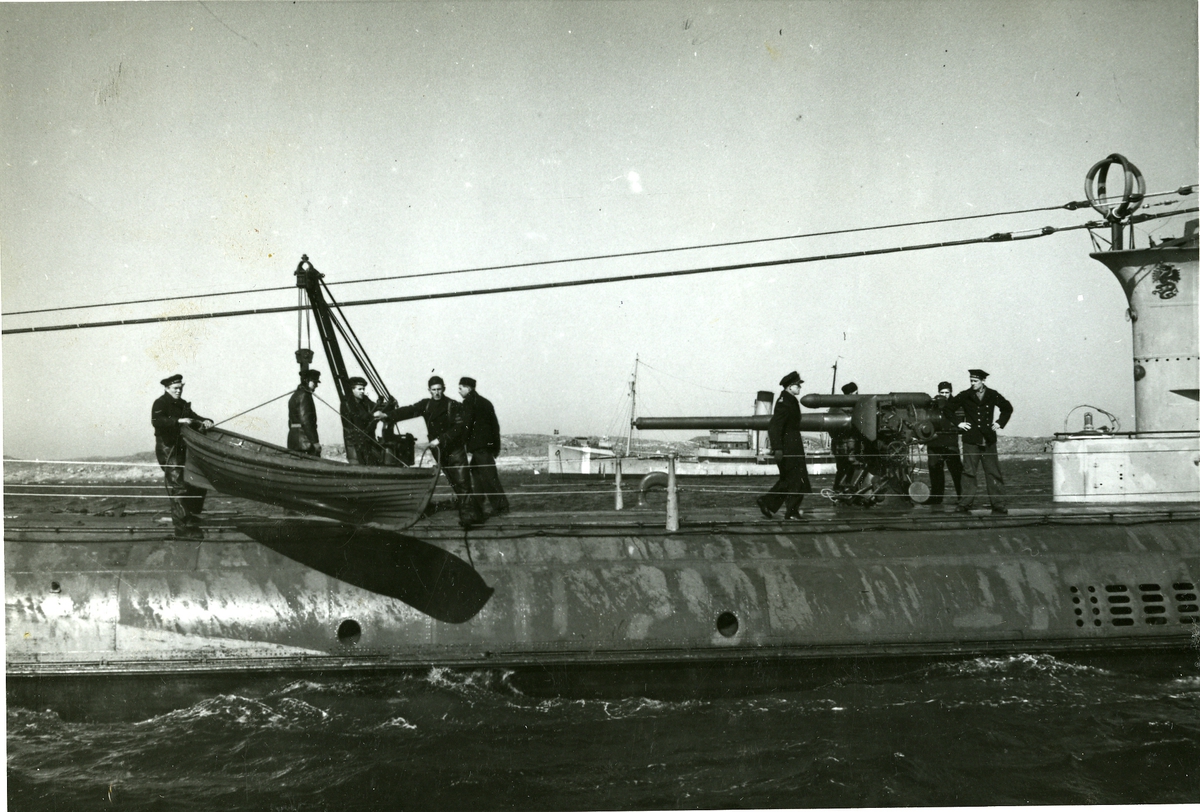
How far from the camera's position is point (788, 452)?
435 inches

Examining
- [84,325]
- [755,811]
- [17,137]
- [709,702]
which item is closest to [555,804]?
[755,811]

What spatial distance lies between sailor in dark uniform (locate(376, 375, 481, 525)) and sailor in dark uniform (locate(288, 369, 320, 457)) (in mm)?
887

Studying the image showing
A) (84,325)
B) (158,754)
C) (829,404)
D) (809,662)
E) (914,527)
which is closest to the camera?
(158,754)

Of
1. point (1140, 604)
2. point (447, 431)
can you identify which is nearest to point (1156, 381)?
point (1140, 604)

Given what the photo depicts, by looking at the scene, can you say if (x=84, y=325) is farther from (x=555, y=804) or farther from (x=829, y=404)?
(x=829, y=404)

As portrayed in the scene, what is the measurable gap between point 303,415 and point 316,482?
2.60 meters

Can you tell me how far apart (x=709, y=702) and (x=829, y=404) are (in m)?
6.72

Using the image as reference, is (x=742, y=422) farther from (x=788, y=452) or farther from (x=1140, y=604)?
(x=1140, y=604)

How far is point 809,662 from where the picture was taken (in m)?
9.09

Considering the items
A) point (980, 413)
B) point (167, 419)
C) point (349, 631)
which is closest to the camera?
point (349, 631)

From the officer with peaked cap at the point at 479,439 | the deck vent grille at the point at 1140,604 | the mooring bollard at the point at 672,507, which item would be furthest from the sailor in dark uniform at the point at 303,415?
the deck vent grille at the point at 1140,604

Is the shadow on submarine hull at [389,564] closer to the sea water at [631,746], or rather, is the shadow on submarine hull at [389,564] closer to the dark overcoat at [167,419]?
the sea water at [631,746]

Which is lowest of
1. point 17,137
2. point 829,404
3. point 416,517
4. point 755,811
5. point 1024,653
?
point 755,811

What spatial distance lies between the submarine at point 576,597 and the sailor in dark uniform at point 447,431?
1.24 feet
